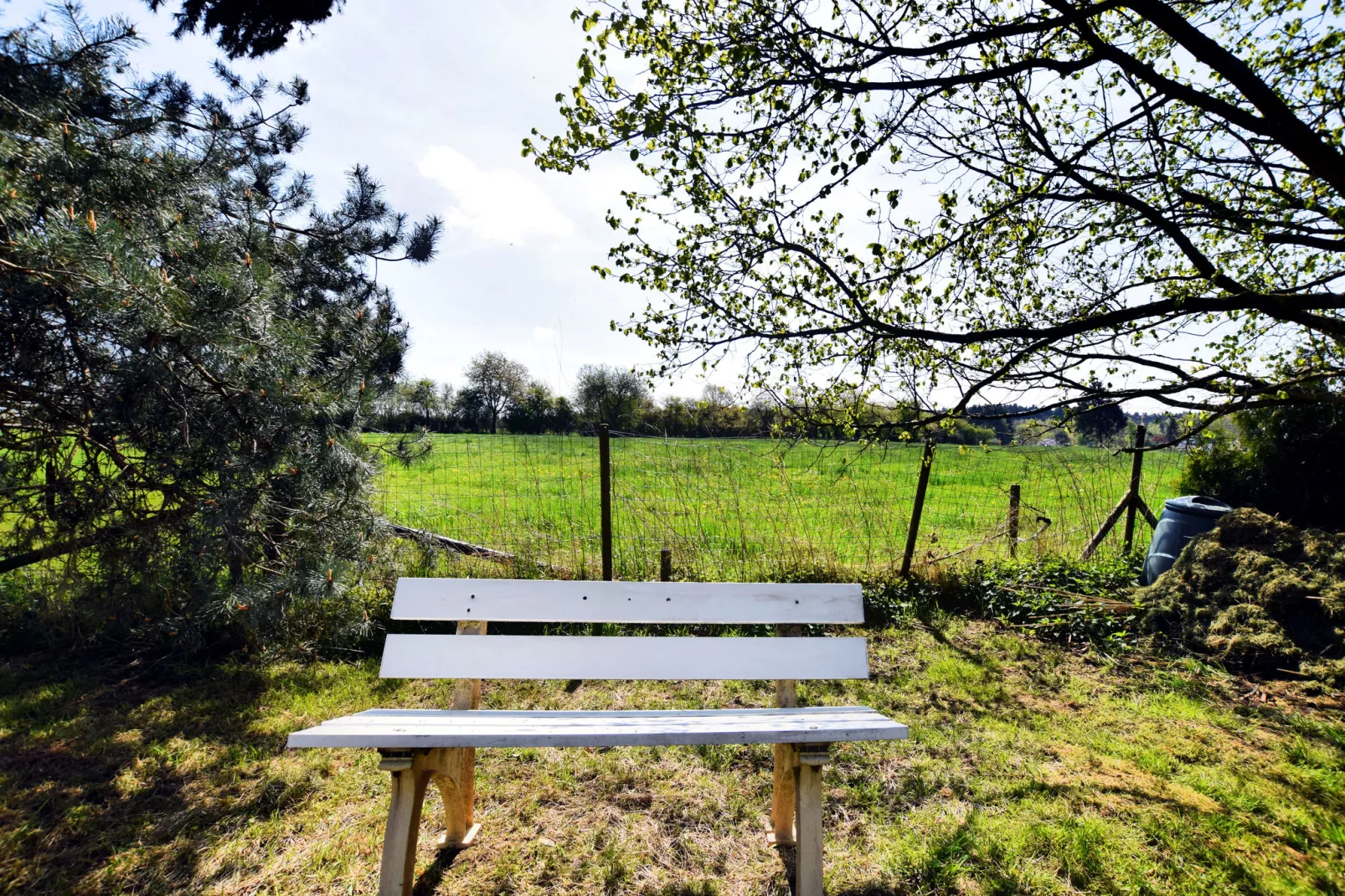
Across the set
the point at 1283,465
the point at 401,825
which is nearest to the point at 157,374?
the point at 401,825

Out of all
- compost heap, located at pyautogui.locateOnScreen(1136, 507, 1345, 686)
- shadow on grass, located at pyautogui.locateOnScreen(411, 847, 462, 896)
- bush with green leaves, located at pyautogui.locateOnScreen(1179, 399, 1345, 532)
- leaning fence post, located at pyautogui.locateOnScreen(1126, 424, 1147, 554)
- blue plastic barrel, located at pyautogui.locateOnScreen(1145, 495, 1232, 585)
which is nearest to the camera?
shadow on grass, located at pyautogui.locateOnScreen(411, 847, 462, 896)

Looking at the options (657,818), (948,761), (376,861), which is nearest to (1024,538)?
(948,761)

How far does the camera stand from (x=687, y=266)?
3.75 metres

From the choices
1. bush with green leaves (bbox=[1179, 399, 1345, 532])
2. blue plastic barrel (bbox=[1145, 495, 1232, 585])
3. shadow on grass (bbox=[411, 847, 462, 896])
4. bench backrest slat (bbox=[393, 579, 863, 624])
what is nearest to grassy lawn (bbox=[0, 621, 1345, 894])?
shadow on grass (bbox=[411, 847, 462, 896])

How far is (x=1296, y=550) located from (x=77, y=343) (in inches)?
271

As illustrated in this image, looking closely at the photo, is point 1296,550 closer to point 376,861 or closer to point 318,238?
point 376,861

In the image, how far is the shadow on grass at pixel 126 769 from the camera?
7.18 feet

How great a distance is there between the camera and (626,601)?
2.47 metres

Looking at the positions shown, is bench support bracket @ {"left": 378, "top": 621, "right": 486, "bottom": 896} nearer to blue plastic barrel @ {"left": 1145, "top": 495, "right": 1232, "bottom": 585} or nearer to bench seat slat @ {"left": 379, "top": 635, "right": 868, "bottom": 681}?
bench seat slat @ {"left": 379, "top": 635, "right": 868, "bottom": 681}

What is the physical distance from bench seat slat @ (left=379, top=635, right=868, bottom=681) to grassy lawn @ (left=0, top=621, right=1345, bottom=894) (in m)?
0.65

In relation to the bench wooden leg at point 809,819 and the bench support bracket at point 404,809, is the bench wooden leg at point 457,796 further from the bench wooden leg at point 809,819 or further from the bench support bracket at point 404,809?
the bench wooden leg at point 809,819

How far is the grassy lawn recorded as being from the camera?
7.13 ft

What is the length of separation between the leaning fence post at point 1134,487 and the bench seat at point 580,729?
498 cm

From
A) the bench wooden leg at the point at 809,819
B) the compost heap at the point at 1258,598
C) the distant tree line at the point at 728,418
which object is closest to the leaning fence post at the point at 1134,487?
the distant tree line at the point at 728,418
